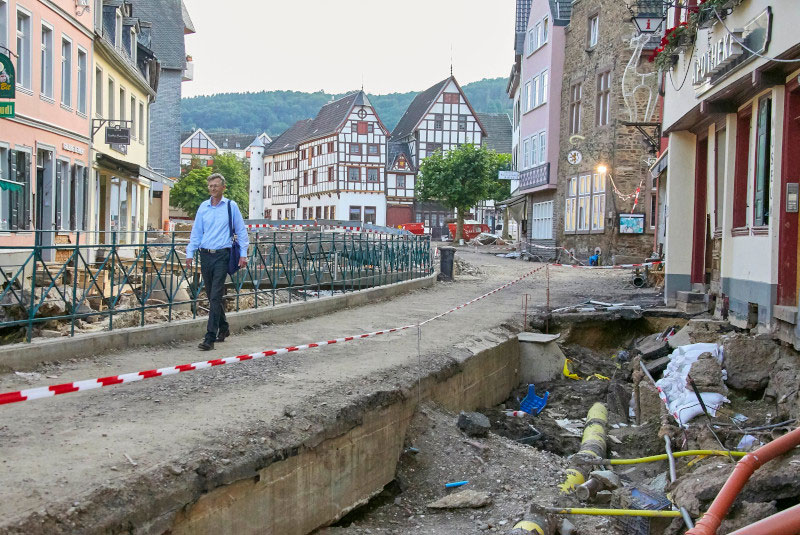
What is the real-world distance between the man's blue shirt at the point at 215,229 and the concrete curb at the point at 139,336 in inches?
45.3

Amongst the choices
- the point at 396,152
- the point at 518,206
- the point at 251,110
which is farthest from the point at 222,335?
the point at 251,110

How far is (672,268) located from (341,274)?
6.45 meters

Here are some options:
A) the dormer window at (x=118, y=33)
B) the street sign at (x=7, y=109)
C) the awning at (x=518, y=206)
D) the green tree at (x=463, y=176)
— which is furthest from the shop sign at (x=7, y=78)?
the green tree at (x=463, y=176)

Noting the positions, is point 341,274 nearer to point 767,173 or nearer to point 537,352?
point 537,352

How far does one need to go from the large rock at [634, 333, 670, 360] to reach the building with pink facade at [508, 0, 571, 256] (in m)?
23.7

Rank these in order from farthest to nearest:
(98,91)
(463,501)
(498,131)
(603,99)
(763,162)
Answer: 1. (498,131)
2. (603,99)
3. (98,91)
4. (763,162)
5. (463,501)

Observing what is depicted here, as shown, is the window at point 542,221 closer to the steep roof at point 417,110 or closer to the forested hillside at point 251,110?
the steep roof at point 417,110

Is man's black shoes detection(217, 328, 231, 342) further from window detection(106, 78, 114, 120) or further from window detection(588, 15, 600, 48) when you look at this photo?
window detection(588, 15, 600, 48)

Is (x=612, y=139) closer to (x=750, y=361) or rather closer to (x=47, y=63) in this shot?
(x=47, y=63)

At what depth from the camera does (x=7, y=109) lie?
16.1 metres

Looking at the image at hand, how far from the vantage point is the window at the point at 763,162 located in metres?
10.3

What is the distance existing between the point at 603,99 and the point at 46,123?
20.5m

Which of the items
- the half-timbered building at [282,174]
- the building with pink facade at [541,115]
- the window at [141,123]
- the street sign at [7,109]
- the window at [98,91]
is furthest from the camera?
the half-timbered building at [282,174]

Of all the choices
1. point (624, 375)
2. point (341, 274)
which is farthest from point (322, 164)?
point (624, 375)
